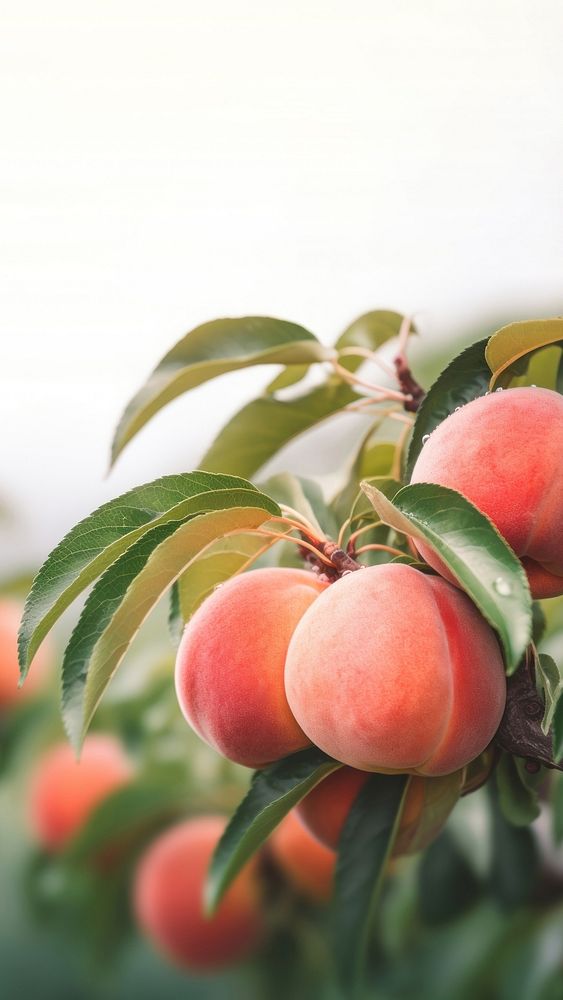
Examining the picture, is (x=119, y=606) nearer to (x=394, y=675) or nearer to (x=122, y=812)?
(x=394, y=675)

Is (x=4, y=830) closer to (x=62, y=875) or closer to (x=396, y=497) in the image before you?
(x=62, y=875)

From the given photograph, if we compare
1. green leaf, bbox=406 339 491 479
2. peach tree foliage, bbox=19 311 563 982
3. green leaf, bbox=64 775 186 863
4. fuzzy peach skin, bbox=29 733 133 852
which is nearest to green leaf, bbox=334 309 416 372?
peach tree foliage, bbox=19 311 563 982

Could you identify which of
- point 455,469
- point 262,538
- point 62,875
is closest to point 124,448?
point 262,538

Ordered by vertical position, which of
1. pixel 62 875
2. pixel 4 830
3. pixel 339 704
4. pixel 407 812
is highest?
pixel 339 704

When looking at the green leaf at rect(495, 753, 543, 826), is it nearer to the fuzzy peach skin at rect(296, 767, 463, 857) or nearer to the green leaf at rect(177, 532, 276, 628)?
the fuzzy peach skin at rect(296, 767, 463, 857)

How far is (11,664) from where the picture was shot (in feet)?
3.19

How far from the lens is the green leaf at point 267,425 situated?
57 cm

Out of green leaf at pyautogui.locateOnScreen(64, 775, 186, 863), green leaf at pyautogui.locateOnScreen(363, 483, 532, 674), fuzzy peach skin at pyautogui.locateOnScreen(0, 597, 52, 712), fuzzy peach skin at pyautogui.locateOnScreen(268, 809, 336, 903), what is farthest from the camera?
fuzzy peach skin at pyautogui.locateOnScreen(0, 597, 52, 712)

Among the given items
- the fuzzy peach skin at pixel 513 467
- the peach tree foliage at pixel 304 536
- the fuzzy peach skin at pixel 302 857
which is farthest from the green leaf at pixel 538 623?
the fuzzy peach skin at pixel 302 857

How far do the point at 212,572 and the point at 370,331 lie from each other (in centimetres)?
22

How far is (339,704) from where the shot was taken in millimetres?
346

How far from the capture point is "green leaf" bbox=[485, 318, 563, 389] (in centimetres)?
40

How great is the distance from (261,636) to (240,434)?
203 mm

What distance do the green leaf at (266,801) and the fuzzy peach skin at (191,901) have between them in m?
0.39
